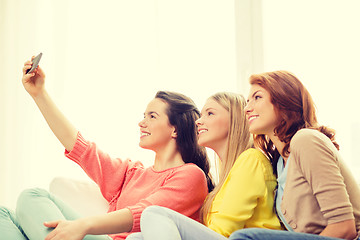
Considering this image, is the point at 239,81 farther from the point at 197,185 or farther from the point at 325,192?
the point at 325,192

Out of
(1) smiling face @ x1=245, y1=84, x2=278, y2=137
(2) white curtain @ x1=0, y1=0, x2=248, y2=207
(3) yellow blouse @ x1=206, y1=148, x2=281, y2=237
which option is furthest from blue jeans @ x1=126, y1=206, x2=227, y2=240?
(2) white curtain @ x1=0, y1=0, x2=248, y2=207

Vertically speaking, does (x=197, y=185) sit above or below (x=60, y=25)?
below

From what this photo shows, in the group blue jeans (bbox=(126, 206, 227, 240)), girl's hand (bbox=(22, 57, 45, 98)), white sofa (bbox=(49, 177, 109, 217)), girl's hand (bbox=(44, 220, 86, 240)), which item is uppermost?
girl's hand (bbox=(22, 57, 45, 98))

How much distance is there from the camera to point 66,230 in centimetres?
141

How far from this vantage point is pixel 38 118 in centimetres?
297

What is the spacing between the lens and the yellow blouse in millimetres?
1459

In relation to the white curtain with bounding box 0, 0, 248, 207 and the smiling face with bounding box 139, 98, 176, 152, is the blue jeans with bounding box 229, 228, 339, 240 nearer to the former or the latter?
the smiling face with bounding box 139, 98, 176, 152

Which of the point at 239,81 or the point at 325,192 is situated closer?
the point at 325,192

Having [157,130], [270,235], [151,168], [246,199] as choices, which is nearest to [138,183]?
[151,168]

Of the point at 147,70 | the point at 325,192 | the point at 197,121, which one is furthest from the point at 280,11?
the point at 325,192

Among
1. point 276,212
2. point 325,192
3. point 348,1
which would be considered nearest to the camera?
point 325,192

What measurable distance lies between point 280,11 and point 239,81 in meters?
0.50

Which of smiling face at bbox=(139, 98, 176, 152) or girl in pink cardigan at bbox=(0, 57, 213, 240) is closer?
girl in pink cardigan at bbox=(0, 57, 213, 240)

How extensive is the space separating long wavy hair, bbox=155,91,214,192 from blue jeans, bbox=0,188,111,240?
1.69 ft
